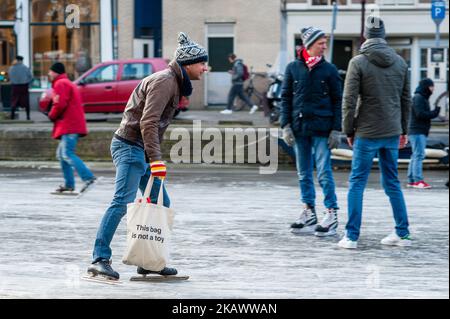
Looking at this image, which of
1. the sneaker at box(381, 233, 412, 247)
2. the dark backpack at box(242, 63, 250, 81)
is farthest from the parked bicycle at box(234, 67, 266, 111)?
the sneaker at box(381, 233, 412, 247)

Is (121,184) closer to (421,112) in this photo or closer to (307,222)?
(307,222)

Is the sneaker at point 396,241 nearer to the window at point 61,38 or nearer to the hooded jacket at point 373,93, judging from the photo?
the hooded jacket at point 373,93

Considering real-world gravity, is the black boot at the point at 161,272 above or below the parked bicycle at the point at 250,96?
above

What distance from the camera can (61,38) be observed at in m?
32.8

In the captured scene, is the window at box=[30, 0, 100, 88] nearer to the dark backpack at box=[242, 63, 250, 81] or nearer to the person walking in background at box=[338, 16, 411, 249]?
the dark backpack at box=[242, 63, 250, 81]

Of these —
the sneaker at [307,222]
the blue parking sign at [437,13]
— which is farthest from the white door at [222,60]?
the sneaker at [307,222]

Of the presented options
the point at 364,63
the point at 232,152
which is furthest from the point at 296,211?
the point at 232,152

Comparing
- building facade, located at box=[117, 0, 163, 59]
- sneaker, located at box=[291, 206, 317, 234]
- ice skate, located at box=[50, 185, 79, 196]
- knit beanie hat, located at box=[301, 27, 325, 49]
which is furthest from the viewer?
building facade, located at box=[117, 0, 163, 59]

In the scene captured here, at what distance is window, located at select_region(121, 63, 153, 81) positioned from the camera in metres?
26.7

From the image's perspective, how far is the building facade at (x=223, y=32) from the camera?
33719 millimetres

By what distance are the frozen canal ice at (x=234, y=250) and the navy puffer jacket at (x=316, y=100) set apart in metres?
1.05

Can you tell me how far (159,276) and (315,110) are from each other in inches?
113

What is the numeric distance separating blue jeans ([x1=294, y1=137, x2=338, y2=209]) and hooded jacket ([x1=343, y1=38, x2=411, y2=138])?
2.49ft

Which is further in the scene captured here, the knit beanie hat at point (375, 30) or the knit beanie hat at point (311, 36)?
the knit beanie hat at point (311, 36)
